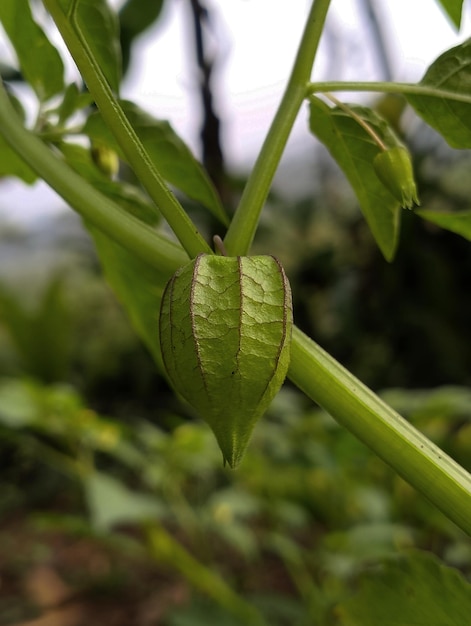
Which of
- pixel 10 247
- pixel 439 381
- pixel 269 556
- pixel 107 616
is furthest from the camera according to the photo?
pixel 10 247

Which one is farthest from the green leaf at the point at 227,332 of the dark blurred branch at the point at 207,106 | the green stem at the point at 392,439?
the dark blurred branch at the point at 207,106

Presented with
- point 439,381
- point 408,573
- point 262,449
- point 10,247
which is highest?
point 408,573

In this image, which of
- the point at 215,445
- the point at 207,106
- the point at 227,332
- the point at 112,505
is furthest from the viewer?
the point at 207,106

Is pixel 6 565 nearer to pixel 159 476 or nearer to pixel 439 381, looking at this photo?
A: pixel 159 476

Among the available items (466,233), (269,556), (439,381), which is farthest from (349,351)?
(466,233)

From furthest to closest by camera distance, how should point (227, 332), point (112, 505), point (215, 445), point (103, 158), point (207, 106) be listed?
point (207, 106) → point (215, 445) → point (112, 505) → point (103, 158) → point (227, 332)

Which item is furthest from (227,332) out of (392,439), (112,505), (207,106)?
(207,106)

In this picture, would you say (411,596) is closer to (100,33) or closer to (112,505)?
(100,33)
